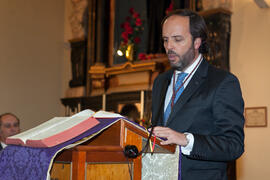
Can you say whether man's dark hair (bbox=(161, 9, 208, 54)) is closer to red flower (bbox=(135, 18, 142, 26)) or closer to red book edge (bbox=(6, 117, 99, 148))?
red book edge (bbox=(6, 117, 99, 148))

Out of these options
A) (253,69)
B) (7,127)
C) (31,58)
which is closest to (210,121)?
(7,127)

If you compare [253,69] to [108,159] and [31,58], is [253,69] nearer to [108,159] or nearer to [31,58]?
[108,159]

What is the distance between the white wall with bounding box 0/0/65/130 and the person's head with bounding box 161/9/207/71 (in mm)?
8718

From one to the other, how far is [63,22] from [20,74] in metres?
2.12

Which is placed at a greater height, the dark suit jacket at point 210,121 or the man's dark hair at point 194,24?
the man's dark hair at point 194,24

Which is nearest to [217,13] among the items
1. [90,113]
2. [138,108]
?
[138,108]

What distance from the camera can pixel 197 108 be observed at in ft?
7.31

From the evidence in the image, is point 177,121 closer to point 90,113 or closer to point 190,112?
point 190,112

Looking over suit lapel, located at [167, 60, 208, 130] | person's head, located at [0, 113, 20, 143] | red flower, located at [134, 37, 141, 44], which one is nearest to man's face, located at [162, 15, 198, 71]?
suit lapel, located at [167, 60, 208, 130]

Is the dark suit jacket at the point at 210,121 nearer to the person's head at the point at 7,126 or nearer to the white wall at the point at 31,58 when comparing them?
the person's head at the point at 7,126

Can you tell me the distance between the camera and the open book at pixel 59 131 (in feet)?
5.89

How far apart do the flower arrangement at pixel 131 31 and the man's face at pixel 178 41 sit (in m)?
7.06

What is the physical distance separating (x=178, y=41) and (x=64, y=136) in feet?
2.90

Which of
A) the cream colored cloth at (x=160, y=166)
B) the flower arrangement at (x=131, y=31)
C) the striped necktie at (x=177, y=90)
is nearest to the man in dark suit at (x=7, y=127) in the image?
the flower arrangement at (x=131, y=31)
